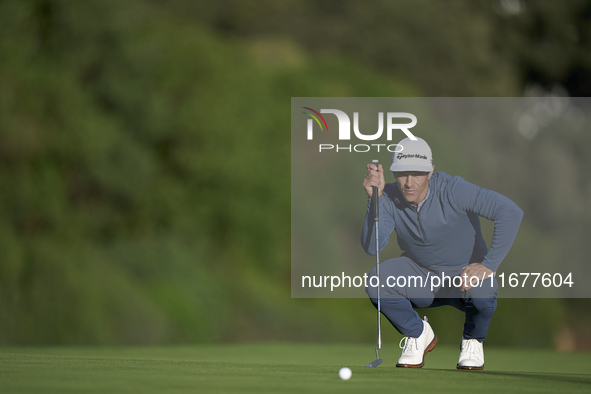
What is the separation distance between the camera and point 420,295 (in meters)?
5.58

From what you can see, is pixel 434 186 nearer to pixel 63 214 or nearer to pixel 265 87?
pixel 63 214

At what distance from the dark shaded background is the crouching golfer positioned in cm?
599

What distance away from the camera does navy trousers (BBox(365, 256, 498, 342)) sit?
5453 mm

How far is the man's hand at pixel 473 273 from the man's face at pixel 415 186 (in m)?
Result: 0.51

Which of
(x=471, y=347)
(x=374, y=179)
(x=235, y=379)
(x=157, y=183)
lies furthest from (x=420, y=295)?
(x=157, y=183)

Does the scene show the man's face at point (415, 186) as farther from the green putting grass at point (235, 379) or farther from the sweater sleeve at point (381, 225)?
the green putting grass at point (235, 379)

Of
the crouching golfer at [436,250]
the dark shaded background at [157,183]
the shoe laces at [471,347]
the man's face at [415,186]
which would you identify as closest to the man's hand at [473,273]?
the crouching golfer at [436,250]

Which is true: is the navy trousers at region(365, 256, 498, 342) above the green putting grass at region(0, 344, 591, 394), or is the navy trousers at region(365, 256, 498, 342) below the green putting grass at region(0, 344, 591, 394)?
above

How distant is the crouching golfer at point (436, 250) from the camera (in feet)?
17.9

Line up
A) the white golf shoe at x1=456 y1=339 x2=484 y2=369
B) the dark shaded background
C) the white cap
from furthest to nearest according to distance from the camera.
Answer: the dark shaded background
the white cap
the white golf shoe at x1=456 y1=339 x2=484 y2=369

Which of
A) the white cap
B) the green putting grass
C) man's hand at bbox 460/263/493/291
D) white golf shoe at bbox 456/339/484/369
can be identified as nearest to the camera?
the green putting grass

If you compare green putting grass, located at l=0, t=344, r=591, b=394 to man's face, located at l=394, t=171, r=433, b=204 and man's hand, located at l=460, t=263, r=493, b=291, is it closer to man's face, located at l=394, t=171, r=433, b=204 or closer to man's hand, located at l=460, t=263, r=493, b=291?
man's hand, located at l=460, t=263, r=493, b=291

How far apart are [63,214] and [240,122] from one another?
11.8 feet

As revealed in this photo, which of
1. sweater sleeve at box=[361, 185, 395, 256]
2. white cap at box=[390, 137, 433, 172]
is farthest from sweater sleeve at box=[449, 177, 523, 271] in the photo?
sweater sleeve at box=[361, 185, 395, 256]
